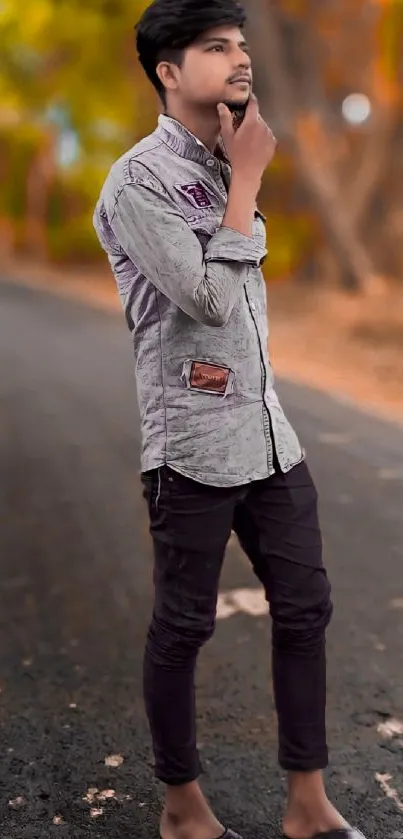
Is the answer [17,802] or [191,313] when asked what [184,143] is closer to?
[191,313]

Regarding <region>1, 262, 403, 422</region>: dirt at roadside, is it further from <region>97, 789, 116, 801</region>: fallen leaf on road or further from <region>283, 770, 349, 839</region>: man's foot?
<region>283, 770, 349, 839</region>: man's foot

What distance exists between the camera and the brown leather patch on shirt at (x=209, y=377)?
2.42m

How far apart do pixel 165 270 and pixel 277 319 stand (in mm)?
12331

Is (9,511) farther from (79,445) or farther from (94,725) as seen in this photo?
(94,725)

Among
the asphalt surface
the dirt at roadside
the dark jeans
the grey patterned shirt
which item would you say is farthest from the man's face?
the dirt at roadside

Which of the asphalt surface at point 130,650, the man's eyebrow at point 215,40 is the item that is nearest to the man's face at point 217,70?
the man's eyebrow at point 215,40

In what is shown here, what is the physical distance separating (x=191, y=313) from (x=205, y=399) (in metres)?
0.25

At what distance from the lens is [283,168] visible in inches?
755

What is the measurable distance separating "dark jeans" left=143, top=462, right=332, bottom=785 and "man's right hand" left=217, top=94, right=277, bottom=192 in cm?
72

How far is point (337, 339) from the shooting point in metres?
12.5

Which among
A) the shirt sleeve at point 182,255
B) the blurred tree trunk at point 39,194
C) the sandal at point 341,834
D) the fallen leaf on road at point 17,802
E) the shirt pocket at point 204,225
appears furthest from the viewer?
the blurred tree trunk at point 39,194

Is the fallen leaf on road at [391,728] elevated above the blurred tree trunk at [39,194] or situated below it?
below

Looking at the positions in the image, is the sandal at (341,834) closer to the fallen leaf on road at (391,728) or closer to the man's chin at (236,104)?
the fallen leaf on road at (391,728)

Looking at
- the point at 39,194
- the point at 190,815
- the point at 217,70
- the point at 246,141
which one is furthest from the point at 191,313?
the point at 39,194
